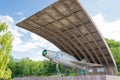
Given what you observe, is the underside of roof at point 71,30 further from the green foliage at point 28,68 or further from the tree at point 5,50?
the green foliage at point 28,68

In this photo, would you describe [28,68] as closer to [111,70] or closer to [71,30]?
[111,70]

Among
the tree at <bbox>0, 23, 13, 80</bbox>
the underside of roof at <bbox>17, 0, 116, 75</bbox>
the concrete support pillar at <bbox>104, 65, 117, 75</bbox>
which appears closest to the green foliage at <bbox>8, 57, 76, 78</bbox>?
the underside of roof at <bbox>17, 0, 116, 75</bbox>

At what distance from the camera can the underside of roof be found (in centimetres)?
2754

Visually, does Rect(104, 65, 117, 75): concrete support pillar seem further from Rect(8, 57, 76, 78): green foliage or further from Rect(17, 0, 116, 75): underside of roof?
Rect(8, 57, 76, 78): green foliage

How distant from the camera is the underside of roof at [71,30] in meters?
27.5

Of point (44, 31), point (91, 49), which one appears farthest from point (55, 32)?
point (91, 49)

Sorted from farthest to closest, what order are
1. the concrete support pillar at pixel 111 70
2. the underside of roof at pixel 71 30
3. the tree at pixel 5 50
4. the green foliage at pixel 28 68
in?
A: the green foliage at pixel 28 68 < the concrete support pillar at pixel 111 70 < the underside of roof at pixel 71 30 < the tree at pixel 5 50

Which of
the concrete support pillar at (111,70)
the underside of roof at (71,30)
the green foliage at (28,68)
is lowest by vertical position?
the concrete support pillar at (111,70)

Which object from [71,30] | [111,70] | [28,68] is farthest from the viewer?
[28,68]

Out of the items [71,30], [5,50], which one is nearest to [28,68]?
[71,30]

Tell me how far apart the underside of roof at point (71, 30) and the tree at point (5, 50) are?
8.19m

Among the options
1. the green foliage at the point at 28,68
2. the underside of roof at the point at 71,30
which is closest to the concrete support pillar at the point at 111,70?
the underside of roof at the point at 71,30

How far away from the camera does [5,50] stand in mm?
19797

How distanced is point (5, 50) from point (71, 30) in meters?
15.5
